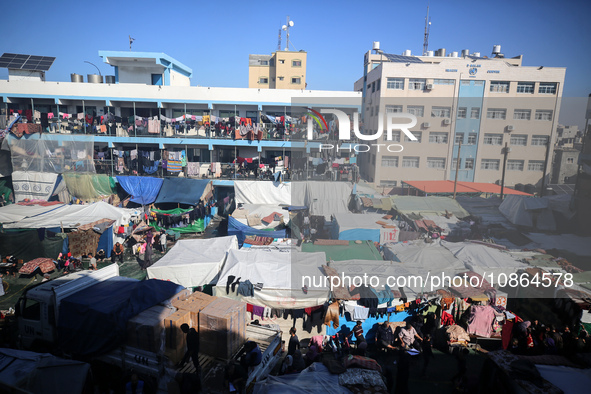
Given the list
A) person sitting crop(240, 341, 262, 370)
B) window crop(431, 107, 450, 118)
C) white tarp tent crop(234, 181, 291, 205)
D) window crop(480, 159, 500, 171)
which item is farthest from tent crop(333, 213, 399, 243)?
white tarp tent crop(234, 181, 291, 205)

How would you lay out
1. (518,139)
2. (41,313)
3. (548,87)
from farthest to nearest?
(518,139), (548,87), (41,313)

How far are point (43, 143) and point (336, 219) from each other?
19.8 metres

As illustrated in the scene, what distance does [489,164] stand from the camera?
1318cm

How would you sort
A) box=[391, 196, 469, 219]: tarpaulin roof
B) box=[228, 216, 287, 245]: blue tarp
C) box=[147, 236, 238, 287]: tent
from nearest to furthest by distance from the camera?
1. box=[147, 236, 238, 287]: tent
2. box=[391, 196, 469, 219]: tarpaulin roof
3. box=[228, 216, 287, 245]: blue tarp

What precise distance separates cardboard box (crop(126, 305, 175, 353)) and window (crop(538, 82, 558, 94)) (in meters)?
13.8

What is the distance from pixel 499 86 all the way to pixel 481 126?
216 centimetres

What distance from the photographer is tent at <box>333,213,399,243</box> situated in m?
11.9

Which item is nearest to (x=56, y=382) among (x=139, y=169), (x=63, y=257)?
(x=63, y=257)

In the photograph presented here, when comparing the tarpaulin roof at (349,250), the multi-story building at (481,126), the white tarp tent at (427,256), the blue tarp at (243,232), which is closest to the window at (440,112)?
the multi-story building at (481,126)

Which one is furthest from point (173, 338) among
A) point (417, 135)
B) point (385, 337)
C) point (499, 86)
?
point (499, 86)

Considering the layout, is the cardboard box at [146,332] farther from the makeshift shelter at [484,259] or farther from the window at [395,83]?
the window at [395,83]

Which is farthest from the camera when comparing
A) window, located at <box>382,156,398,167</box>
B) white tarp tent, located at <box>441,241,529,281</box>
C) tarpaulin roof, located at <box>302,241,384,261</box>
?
window, located at <box>382,156,398,167</box>

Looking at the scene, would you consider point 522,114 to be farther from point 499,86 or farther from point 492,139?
point 499,86

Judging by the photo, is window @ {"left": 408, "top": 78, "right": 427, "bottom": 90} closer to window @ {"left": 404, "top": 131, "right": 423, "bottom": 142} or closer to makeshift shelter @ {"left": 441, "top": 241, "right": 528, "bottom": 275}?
window @ {"left": 404, "top": 131, "right": 423, "bottom": 142}
